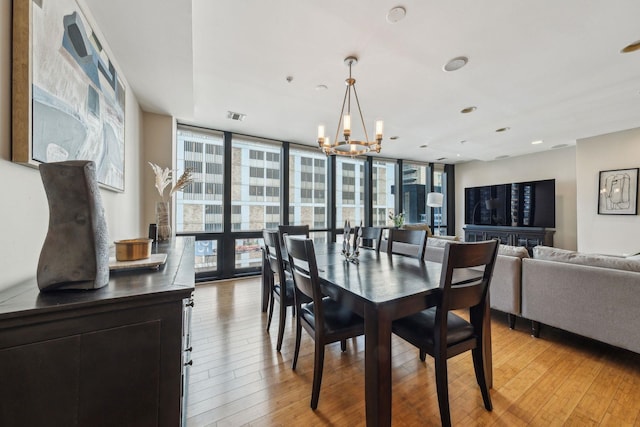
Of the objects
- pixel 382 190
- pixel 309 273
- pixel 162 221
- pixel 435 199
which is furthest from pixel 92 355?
pixel 435 199

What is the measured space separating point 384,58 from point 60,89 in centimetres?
235

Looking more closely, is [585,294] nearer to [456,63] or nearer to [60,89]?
[456,63]

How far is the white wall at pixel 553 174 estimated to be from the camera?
18.0ft

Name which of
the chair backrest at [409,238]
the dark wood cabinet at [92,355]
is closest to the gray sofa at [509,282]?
the chair backrest at [409,238]

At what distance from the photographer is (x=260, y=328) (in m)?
2.69

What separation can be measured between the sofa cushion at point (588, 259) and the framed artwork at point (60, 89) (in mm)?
3733

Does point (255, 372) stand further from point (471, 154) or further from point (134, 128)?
point (471, 154)

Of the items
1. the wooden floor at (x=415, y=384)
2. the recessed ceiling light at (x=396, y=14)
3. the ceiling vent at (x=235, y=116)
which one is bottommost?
the wooden floor at (x=415, y=384)

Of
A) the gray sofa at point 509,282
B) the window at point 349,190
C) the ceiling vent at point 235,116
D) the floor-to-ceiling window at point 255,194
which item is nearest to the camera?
the gray sofa at point 509,282

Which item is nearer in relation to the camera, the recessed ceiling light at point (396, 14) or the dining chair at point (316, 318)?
the dining chair at point (316, 318)

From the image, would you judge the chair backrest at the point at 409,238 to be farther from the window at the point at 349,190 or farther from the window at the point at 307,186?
the window at the point at 349,190

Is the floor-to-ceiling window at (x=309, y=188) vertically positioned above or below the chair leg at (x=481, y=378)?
above

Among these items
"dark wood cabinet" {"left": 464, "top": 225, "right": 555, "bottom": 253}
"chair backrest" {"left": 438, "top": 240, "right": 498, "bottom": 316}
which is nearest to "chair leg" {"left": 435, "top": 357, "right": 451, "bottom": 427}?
"chair backrest" {"left": 438, "top": 240, "right": 498, "bottom": 316}

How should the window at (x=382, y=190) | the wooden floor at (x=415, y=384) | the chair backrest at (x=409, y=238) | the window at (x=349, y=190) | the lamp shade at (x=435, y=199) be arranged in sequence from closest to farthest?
the wooden floor at (x=415, y=384), the chair backrest at (x=409, y=238), the window at (x=349, y=190), the lamp shade at (x=435, y=199), the window at (x=382, y=190)
